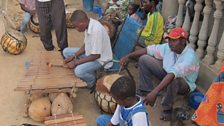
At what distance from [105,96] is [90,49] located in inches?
31.5

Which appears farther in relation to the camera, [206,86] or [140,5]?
[140,5]

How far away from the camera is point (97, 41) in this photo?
4805 millimetres

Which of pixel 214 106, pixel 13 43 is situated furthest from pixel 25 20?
pixel 214 106

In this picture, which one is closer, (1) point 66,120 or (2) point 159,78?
(1) point 66,120

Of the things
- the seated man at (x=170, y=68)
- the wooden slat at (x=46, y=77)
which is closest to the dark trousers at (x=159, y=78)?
the seated man at (x=170, y=68)

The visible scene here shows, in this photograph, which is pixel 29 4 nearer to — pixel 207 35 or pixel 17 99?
pixel 17 99

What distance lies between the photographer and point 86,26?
15.7 feet

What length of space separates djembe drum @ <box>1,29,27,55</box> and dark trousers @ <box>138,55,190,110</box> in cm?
253

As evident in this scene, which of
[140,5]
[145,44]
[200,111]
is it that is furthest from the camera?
[140,5]

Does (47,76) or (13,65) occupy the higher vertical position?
(47,76)

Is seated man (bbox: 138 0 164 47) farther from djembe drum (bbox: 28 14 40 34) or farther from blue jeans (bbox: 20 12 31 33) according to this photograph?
blue jeans (bbox: 20 12 31 33)

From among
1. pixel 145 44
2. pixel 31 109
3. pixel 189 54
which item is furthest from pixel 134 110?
pixel 145 44

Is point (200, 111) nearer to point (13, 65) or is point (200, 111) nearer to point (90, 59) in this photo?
point (90, 59)

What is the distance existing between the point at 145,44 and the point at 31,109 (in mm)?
2209
